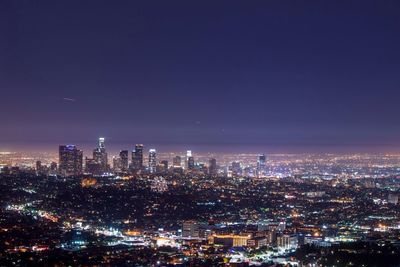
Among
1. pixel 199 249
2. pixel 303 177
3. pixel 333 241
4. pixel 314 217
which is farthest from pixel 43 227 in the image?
pixel 303 177

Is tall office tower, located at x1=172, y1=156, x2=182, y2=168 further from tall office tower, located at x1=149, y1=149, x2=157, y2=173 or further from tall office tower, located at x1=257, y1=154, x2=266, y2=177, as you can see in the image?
tall office tower, located at x1=257, y1=154, x2=266, y2=177

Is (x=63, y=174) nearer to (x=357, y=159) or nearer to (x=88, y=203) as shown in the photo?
(x=88, y=203)

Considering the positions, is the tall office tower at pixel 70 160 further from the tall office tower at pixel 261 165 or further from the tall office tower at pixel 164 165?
the tall office tower at pixel 261 165

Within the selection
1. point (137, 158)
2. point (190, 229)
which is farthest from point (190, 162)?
point (190, 229)

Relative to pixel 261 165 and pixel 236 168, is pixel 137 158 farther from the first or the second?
pixel 261 165

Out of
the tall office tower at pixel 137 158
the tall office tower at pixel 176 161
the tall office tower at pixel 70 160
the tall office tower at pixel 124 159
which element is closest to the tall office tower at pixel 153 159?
the tall office tower at pixel 137 158
